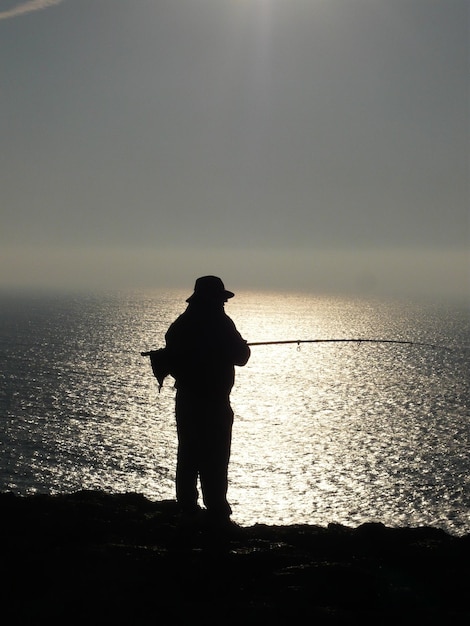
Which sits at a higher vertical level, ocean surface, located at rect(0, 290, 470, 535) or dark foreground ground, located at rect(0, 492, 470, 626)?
dark foreground ground, located at rect(0, 492, 470, 626)

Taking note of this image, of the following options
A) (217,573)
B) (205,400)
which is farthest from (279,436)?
(217,573)

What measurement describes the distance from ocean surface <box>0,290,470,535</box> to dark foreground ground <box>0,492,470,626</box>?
2.39 meters

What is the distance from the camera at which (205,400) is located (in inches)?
355

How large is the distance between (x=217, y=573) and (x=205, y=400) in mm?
2813

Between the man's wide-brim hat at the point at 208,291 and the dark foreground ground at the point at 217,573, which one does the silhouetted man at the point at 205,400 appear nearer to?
the man's wide-brim hat at the point at 208,291

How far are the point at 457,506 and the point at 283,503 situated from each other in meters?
14.7

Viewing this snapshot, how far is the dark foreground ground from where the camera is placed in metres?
5.67

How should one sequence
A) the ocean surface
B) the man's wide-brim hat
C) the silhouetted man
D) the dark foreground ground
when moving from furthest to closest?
the ocean surface, the man's wide-brim hat, the silhouetted man, the dark foreground ground

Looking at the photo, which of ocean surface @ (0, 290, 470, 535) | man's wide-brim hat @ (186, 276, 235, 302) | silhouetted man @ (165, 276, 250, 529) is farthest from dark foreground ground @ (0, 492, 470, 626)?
Answer: man's wide-brim hat @ (186, 276, 235, 302)

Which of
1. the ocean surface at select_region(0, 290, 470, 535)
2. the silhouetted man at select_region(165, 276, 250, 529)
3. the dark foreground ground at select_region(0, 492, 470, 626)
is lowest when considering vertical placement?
the ocean surface at select_region(0, 290, 470, 535)

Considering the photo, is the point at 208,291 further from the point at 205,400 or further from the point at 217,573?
the point at 217,573

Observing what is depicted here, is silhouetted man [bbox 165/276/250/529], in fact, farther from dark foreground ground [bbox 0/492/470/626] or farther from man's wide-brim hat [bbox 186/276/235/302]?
dark foreground ground [bbox 0/492/470/626]

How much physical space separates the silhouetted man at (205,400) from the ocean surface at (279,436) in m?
0.26

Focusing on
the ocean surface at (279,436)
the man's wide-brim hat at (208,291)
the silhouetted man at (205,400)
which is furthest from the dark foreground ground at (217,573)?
the man's wide-brim hat at (208,291)
